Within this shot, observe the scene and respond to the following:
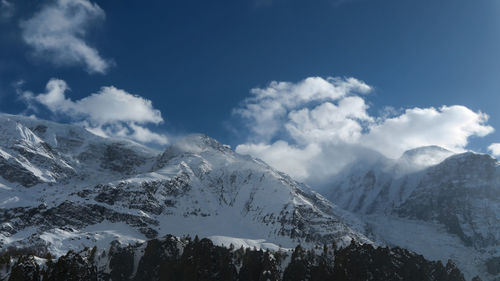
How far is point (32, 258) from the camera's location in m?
197

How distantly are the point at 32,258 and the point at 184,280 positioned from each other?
64655 millimetres

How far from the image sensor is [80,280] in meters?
198

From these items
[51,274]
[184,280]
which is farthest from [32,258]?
[184,280]

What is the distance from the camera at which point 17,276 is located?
7234 inches

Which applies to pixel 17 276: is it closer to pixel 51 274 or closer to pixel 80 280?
pixel 51 274

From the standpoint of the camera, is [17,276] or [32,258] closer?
[17,276]

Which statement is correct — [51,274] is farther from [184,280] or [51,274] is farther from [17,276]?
[184,280]

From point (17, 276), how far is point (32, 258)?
529 inches

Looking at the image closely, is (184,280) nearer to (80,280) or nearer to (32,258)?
(80,280)

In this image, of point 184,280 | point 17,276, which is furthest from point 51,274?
point 184,280

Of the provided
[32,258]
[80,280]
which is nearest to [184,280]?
[80,280]

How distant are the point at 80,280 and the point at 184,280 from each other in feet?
145

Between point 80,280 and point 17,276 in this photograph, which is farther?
point 80,280

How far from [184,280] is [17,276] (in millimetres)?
65959
